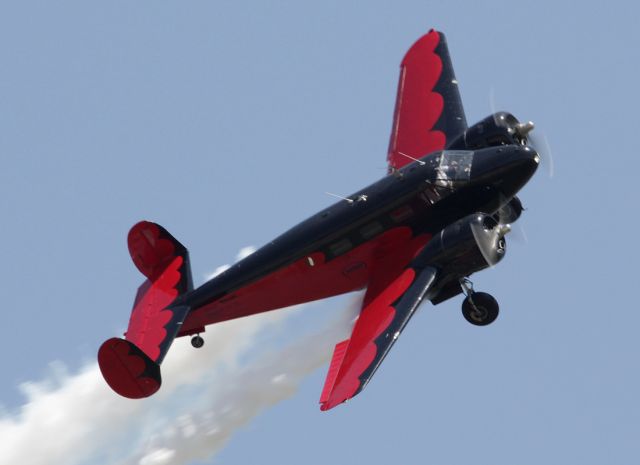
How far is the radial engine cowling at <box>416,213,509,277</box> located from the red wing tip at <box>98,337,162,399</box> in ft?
20.8

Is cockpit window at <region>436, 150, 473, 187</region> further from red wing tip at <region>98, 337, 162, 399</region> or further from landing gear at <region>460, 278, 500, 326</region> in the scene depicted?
red wing tip at <region>98, 337, 162, 399</region>

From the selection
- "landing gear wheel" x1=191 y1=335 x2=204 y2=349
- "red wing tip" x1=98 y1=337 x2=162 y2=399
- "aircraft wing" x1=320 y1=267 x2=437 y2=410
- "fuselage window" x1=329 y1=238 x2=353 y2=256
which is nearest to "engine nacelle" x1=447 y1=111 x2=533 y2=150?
"fuselage window" x1=329 y1=238 x2=353 y2=256

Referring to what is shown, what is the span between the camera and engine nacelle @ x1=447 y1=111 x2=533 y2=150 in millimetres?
36188

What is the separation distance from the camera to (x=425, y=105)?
130 ft

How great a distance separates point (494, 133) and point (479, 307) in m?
4.20

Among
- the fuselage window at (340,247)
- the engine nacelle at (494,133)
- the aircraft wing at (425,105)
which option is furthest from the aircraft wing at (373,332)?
the aircraft wing at (425,105)

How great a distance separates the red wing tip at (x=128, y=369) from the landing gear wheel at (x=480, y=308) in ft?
22.6

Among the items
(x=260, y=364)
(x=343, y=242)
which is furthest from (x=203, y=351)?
(x=343, y=242)

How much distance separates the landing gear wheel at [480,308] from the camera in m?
34.5

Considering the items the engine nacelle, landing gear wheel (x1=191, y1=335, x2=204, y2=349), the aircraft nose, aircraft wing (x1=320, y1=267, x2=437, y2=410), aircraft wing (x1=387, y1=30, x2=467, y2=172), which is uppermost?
aircraft wing (x1=387, y1=30, x2=467, y2=172)

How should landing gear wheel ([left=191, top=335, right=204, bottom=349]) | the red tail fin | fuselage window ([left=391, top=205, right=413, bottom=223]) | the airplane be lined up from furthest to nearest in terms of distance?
landing gear wheel ([left=191, top=335, right=204, bottom=349])
fuselage window ([left=391, top=205, right=413, bottom=223])
the red tail fin
the airplane

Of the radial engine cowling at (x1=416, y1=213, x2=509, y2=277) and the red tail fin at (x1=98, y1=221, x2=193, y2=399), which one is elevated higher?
the red tail fin at (x1=98, y1=221, x2=193, y2=399)

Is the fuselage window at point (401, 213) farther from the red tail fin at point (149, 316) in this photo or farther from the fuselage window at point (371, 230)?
the red tail fin at point (149, 316)

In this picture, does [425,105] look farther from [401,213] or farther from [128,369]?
[128,369]
